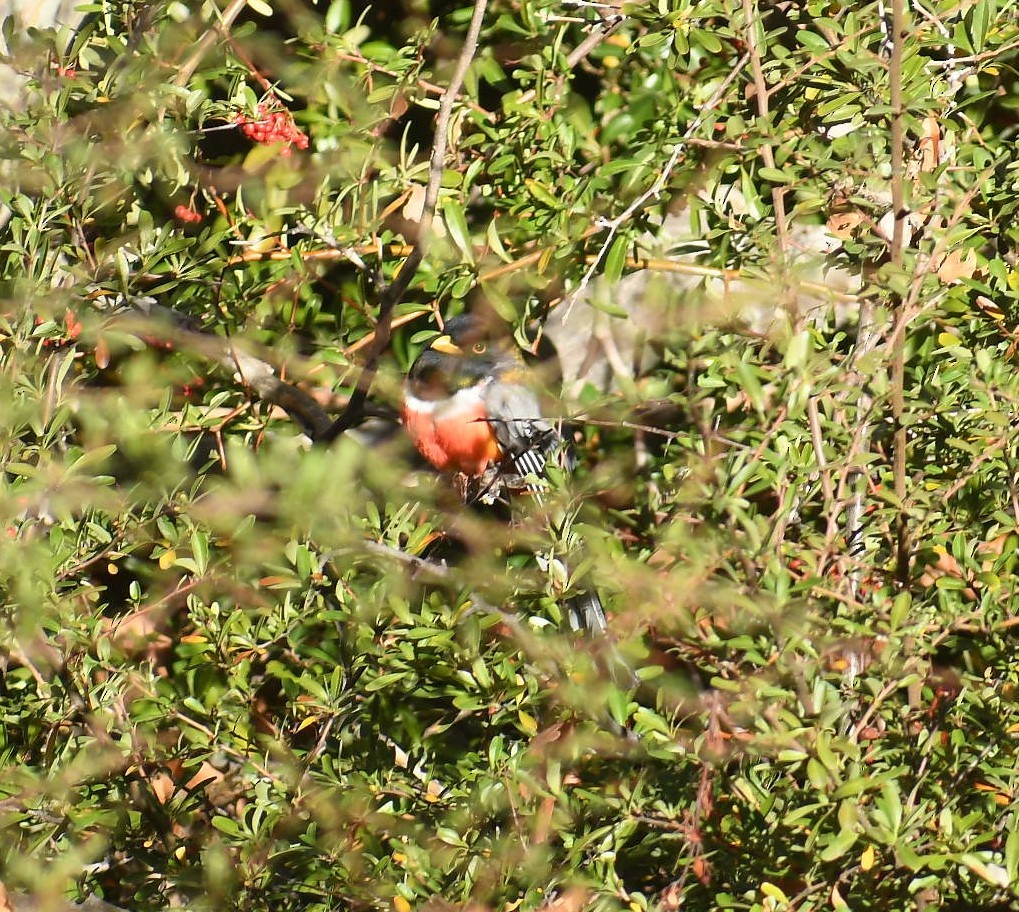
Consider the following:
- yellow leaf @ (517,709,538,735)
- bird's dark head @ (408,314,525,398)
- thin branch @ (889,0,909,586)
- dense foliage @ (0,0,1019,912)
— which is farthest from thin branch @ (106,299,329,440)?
thin branch @ (889,0,909,586)

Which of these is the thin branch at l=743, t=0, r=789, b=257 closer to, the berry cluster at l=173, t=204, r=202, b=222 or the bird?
the bird

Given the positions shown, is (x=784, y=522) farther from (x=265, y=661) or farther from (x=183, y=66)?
(x=183, y=66)

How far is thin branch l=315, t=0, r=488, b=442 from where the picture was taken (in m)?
2.13

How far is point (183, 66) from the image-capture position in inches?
99.2

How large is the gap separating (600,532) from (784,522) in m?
0.30

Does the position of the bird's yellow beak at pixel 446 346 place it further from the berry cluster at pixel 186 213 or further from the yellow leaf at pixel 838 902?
the yellow leaf at pixel 838 902

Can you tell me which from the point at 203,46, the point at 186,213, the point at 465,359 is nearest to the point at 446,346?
the point at 465,359

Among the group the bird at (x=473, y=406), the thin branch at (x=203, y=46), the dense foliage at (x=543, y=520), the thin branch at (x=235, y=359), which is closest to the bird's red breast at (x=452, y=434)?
the bird at (x=473, y=406)

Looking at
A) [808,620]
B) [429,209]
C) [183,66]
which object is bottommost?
[808,620]

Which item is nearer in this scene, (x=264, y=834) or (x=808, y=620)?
(x=808, y=620)

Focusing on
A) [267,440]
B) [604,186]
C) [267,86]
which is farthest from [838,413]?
[267,86]

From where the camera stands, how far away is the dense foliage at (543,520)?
1838 millimetres

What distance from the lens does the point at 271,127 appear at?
267 centimetres

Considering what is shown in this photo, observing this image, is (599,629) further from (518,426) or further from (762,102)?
(518,426)
